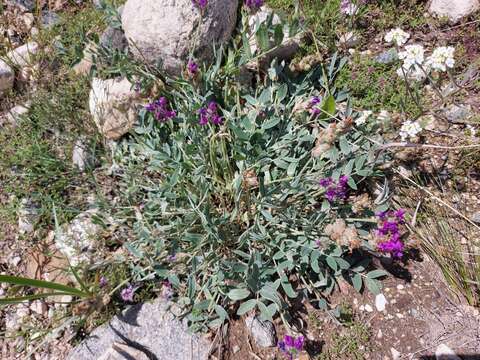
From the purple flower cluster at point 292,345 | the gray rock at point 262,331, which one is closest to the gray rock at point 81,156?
the gray rock at point 262,331

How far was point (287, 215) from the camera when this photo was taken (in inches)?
92.2

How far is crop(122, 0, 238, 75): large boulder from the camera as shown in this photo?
2.75 m

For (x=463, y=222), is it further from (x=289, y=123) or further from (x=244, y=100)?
(x=244, y=100)

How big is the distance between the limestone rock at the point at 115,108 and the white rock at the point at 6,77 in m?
1.08

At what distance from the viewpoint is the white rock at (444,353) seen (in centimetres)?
222

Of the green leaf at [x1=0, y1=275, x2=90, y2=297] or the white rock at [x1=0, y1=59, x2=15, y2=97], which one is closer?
the green leaf at [x1=0, y1=275, x2=90, y2=297]

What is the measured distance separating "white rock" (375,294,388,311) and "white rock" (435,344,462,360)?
0.35 meters

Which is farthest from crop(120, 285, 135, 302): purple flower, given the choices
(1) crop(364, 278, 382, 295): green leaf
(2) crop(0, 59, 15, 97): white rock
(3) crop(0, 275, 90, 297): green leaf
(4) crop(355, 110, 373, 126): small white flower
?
(2) crop(0, 59, 15, 97): white rock

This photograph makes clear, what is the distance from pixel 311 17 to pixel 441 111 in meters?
1.26

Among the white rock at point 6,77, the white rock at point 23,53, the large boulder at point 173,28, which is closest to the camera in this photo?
the large boulder at point 173,28

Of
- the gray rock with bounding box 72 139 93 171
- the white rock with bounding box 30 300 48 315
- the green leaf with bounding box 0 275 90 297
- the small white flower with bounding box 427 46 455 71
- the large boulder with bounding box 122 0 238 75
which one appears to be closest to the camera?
the green leaf with bounding box 0 275 90 297

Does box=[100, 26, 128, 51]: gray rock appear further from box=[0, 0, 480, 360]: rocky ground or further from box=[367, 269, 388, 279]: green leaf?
box=[367, 269, 388, 279]: green leaf

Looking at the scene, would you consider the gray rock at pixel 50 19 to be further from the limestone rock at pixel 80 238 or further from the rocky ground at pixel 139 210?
the limestone rock at pixel 80 238

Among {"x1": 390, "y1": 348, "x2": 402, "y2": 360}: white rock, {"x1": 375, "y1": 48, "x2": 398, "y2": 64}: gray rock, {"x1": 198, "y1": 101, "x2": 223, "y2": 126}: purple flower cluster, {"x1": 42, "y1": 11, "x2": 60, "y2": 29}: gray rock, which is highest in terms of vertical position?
{"x1": 42, "y1": 11, "x2": 60, "y2": 29}: gray rock
